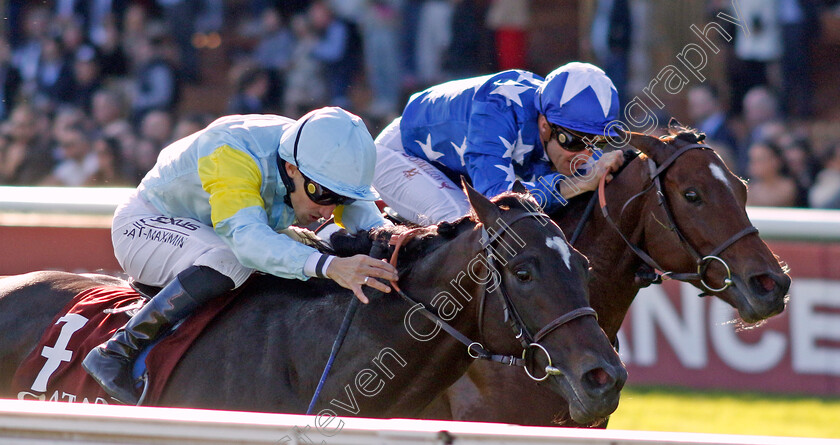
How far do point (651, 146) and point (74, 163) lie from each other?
7869 millimetres

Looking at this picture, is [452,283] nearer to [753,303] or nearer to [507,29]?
→ [753,303]

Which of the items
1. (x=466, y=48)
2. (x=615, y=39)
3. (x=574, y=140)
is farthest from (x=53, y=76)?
(x=574, y=140)

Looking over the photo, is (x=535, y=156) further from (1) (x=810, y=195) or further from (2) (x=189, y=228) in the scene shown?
(1) (x=810, y=195)

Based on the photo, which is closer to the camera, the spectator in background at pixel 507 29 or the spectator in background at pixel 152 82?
the spectator in background at pixel 507 29

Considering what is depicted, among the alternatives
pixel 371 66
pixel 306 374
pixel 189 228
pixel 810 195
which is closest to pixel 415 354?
pixel 306 374

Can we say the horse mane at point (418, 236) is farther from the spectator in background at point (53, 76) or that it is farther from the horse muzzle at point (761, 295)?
the spectator in background at point (53, 76)

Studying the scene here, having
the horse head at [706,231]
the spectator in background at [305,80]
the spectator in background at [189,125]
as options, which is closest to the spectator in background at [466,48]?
the spectator in background at [305,80]

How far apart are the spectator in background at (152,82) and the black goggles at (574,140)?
7599 millimetres

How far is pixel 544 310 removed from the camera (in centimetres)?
299

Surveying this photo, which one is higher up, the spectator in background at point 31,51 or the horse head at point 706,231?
the horse head at point 706,231

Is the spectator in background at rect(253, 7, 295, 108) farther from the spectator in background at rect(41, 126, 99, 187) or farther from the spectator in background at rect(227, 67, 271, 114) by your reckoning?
the spectator in background at rect(41, 126, 99, 187)

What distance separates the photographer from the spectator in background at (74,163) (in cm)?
1050

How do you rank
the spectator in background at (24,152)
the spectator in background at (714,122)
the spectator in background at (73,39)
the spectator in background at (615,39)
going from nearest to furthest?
1. the spectator in background at (714,122)
2. the spectator in background at (615,39)
3. the spectator in background at (24,152)
4. the spectator in background at (73,39)

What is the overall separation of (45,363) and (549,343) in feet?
6.08
